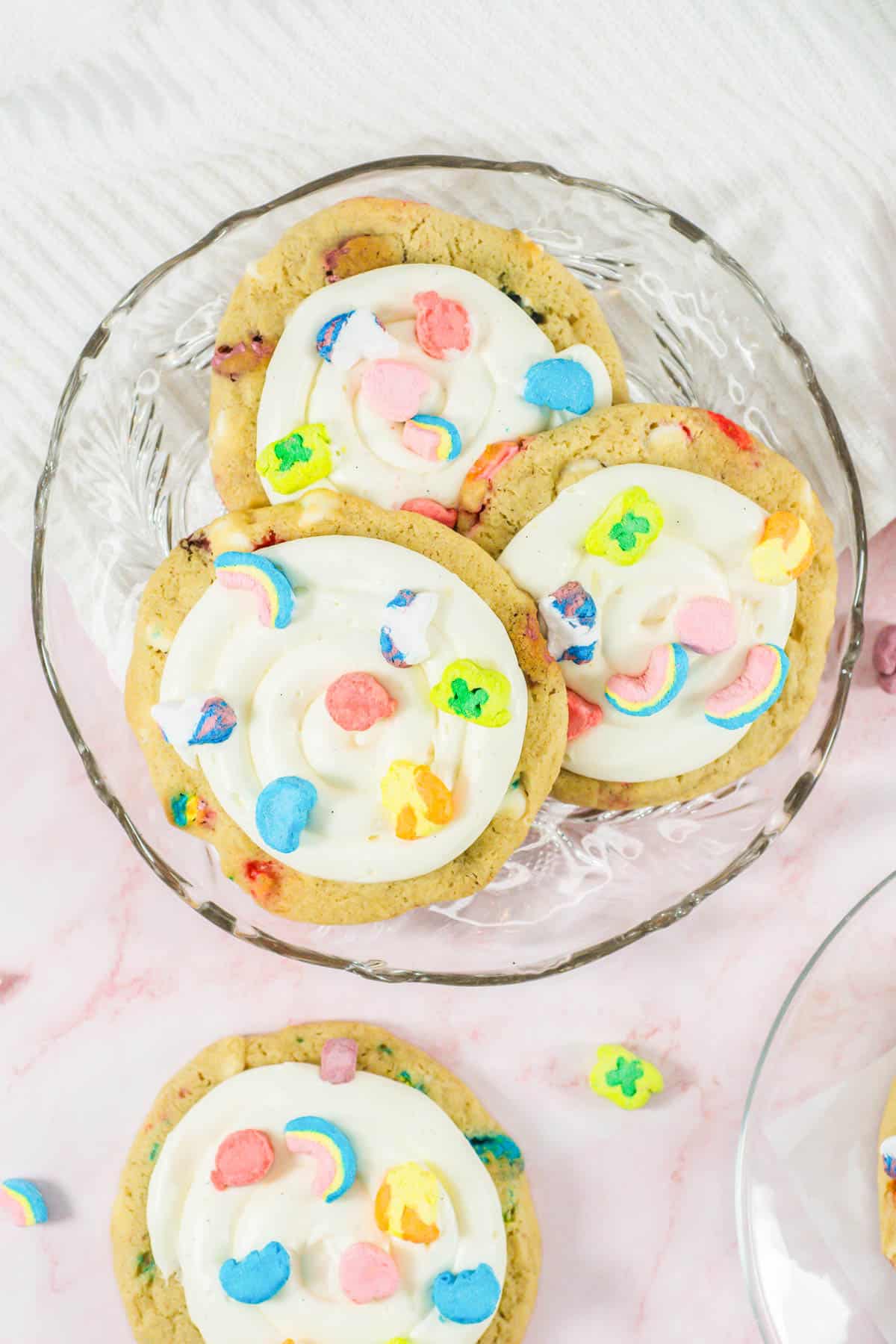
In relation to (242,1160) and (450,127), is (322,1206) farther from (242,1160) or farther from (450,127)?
(450,127)

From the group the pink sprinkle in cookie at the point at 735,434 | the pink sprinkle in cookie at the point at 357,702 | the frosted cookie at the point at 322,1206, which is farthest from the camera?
the frosted cookie at the point at 322,1206

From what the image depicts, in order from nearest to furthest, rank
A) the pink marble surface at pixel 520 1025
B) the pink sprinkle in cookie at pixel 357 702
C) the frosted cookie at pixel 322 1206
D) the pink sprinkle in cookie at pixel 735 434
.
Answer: the pink sprinkle in cookie at pixel 357 702 → the pink sprinkle in cookie at pixel 735 434 → the frosted cookie at pixel 322 1206 → the pink marble surface at pixel 520 1025

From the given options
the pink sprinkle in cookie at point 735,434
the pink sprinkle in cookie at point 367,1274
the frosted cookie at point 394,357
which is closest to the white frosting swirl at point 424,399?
the frosted cookie at point 394,357

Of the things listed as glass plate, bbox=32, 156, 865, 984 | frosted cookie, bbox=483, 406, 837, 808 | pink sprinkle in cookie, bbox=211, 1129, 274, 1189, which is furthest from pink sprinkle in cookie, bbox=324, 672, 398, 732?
pink sprinkle in cookie, bbox=211, 1129, 274, 1189

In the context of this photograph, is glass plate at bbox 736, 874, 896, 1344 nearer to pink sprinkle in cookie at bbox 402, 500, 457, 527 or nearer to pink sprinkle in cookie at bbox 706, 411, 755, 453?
pink sprinkle in cookie at bbox 706, 411, 755, 453

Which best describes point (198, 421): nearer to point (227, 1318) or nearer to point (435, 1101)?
point (435, 1101)

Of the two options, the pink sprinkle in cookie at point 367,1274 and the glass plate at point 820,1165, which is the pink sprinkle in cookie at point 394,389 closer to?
the glass plate at point 820,1165
